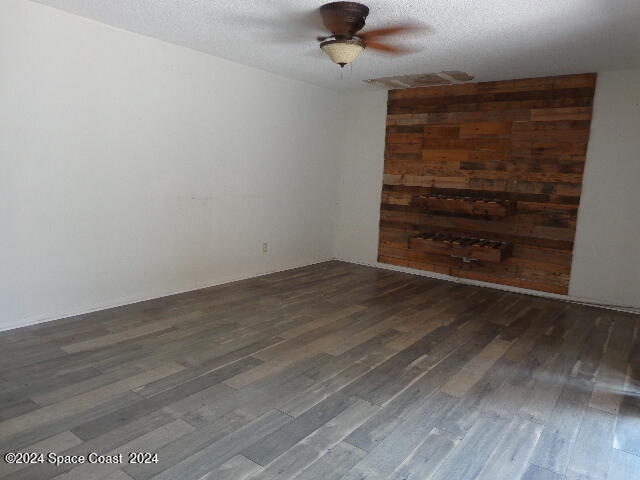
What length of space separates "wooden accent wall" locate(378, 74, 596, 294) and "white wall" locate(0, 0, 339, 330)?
4.69 feet

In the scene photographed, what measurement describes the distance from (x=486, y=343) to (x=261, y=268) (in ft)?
9.08

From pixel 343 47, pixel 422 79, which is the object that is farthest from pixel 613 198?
pixel 343 47

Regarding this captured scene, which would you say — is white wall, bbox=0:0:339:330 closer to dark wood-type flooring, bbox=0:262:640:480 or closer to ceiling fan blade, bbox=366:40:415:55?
dark wood-type flooring, bbox=0:262:640:480

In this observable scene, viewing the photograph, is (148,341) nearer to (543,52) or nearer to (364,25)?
(364,25)

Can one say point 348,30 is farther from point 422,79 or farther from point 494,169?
point 494,169

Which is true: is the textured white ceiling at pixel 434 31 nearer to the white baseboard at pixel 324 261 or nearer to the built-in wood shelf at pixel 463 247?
the built-in wood shelf at pixel 463 247

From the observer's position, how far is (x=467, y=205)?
16.6 feet

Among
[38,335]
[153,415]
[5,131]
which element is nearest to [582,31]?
[153,415]

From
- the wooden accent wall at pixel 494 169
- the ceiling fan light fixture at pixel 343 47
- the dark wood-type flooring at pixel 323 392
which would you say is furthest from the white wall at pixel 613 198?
the ceiling fan light fixture at pixel 343 47

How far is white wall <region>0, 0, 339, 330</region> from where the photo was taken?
327cm

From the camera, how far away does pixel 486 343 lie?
11.5ft

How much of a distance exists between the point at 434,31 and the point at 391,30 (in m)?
0.32

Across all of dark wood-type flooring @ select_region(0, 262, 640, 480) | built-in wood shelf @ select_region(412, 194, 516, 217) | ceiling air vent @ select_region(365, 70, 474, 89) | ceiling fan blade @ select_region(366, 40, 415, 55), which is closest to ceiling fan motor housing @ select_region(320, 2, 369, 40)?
ceiling fan blade @ select_region(366, 40, 415, 55)

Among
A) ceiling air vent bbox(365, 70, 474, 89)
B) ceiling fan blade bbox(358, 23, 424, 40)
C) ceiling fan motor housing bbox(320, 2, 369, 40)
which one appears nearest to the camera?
ceiling fan motor housing bbox(320, 2, 369, 40)
